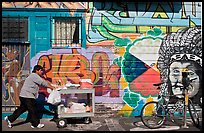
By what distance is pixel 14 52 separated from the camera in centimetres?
939

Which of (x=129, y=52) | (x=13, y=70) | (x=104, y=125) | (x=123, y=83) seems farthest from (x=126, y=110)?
(x=13, y=70)

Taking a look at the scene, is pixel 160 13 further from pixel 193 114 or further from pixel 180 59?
pixel 193 114

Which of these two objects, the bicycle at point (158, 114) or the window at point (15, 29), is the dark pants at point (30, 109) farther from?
the bicycle at point (158, 114)

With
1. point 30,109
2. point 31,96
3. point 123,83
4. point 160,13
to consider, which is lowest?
point 30,109

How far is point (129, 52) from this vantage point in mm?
9680

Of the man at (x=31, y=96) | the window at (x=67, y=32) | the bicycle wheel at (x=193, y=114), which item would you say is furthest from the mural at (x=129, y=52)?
the bicycle wheel at (x=193, y=114)

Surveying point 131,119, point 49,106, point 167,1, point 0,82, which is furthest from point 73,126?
point 167,1

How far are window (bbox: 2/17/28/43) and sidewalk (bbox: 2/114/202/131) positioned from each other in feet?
7.88

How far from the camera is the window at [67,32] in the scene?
31.6 feet

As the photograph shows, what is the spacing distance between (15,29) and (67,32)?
151 centimetres

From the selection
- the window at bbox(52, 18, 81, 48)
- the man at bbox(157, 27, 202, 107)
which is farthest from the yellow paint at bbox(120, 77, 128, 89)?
the window at bbox(52, 18, 81, 48)

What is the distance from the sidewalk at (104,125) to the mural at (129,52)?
0.47 metres

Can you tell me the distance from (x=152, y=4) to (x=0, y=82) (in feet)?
16.5

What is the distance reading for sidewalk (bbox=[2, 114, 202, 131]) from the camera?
8.30 metres
